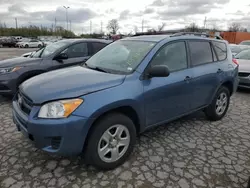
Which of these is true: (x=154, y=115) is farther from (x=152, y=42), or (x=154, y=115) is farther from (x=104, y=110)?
(x=152, y=42)

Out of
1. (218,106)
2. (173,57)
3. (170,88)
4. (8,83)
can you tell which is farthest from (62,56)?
(218,106)

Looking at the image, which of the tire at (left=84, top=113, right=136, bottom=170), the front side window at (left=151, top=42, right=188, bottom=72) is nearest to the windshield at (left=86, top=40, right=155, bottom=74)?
the front side window at (left=151, top=42, right=188, bottom=72)

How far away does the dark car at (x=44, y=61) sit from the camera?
16.3ft

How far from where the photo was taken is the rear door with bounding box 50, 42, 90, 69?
549 centimetres

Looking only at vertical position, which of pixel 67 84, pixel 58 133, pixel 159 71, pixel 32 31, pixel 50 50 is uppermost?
pixel 32 31

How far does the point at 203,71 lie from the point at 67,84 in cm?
238

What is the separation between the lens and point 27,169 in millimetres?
2727

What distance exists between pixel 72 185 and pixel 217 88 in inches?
123

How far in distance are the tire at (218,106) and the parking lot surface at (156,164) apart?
15.4 inches

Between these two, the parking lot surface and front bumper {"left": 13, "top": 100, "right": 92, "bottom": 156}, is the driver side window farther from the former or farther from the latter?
front bumper {"left": 13, "top": 100, "right": 92, "bottom": 156}

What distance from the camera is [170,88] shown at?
3.19 meters

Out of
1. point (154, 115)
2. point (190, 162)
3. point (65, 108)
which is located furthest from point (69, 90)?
point (190, 162)

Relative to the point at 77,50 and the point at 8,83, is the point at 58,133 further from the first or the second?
the point at 77,50

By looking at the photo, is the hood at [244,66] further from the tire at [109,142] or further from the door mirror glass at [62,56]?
the tire at [109,142]
